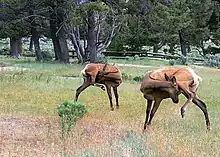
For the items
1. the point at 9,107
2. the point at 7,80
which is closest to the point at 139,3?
the point at 7,80

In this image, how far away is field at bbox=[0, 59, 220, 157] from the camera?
805cm

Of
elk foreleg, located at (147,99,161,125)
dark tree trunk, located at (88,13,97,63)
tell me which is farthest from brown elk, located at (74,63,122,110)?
dark tree trunk, located at (88,13,97,63)

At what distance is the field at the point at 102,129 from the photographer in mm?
8055

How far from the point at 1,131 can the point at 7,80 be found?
10.5 meters

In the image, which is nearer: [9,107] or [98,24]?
[9,107]

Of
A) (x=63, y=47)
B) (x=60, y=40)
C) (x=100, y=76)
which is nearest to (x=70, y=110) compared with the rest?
(x=100, y=76)

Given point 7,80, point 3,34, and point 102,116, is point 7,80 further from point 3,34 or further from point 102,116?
point 3,34

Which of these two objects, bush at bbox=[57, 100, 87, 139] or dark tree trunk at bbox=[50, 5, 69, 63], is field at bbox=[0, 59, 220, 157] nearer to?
bush at bbox=[57, 100, 87, 139]

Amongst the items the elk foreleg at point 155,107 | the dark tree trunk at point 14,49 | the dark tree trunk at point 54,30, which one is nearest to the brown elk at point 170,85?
the elk foreleg at point 155,107

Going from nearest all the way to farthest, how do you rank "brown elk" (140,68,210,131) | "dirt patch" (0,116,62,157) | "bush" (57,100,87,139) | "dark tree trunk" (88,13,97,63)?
"dirt patch" (0,116,62,157), "brown elk" (140,68,210,131), "bush" (57,100,87,139), "dark tree trunk" (88,13,97,63)

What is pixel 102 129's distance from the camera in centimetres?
1020

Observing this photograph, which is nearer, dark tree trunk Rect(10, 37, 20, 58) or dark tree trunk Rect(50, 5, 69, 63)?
dark tree trunk Rect(50, 5, 69, 63)

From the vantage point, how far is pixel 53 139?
29.8 ft

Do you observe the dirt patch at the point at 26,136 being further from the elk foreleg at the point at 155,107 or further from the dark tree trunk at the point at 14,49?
the dark tree trunk at the point at 14,49
